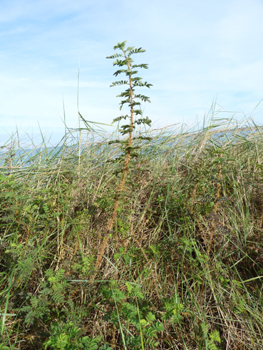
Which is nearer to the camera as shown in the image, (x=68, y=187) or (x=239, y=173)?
(x=68, y=187)

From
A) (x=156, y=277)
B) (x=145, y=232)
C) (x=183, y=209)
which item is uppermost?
(x=183, y=209)

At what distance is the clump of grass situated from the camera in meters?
1.93

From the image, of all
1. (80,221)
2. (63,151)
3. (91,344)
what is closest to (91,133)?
(63,151)

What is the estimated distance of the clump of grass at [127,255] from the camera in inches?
76.0

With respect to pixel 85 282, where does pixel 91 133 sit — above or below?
above

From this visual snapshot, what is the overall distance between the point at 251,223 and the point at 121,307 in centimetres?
165

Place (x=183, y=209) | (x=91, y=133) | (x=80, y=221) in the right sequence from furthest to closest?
(x=91, y=133) → (x=183, y=209) → (x=80, y=221)

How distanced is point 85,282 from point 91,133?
2140mm

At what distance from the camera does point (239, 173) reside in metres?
3.22

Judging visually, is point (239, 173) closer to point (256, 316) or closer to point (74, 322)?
point (256, 316)

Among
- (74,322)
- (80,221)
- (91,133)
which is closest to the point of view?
(74,322)

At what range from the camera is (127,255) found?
7.66 ft

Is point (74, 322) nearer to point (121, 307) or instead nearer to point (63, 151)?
point (121, 307)

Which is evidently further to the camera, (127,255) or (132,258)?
(132,258)
